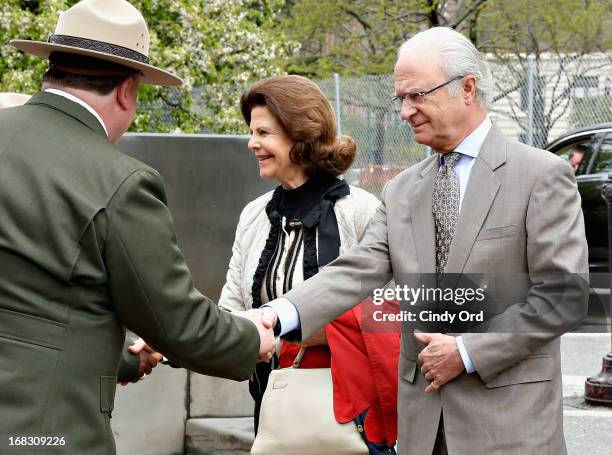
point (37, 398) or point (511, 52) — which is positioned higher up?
point (511, 52)

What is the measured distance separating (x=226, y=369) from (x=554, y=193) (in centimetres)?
115

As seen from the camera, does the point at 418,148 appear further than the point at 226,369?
Yes

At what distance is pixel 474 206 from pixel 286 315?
79 cm

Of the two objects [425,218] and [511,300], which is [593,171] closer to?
[425,218]

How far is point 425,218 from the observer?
11.7 feet

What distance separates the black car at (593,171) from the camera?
12.4 m

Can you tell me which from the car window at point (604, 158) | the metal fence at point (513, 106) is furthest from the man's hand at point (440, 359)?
the metal fence at point (513, 106)

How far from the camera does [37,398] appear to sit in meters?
2.75

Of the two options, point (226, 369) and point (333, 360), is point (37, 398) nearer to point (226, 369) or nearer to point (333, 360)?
point (226, 369)

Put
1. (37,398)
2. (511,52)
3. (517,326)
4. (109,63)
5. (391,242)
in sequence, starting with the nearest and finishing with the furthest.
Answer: (37,398) → (109,63) → (517,326) → (391,242) → (511,52)

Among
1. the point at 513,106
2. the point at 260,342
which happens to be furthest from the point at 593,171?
the point at 260,342

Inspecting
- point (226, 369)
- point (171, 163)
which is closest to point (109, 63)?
point (226, 369)

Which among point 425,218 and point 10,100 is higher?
point 10,100

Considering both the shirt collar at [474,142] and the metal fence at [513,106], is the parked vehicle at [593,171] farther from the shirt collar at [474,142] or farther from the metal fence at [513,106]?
the shirt collar at [474,142]
